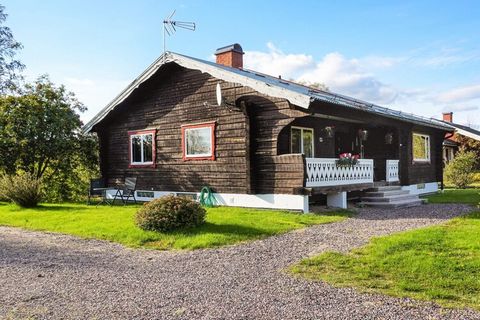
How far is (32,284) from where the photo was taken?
17.6 ft

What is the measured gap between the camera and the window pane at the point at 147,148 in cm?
1512

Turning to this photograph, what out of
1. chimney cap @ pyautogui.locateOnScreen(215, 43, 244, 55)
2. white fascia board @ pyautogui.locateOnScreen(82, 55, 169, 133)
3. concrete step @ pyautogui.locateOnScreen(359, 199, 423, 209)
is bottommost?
concrete step @ pyautogui.locateOnScreen(359, 199, 423, 209)

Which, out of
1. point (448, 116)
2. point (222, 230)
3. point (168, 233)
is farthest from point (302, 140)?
point (448, 116)

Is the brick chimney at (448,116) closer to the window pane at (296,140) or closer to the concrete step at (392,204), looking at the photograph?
the concrete step at (392,204)

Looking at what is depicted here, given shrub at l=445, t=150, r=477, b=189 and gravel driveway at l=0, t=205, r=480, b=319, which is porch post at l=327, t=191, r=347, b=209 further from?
shrub at l=445, t=150, r=477, b=189

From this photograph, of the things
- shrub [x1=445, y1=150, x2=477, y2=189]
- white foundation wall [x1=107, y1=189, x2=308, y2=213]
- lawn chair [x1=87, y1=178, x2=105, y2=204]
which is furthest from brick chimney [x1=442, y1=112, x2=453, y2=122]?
lawn chair [x1=87, y1=178, x2=105, y2=204]

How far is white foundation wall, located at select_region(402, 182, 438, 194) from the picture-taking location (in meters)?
16.9

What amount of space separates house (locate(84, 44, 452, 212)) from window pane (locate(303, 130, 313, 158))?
5cm

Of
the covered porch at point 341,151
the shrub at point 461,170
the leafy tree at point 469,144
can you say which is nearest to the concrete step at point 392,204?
the covered porch at point 341,151

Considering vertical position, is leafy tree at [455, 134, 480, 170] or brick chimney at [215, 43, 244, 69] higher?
brick chimney at [215, 43, 244, 69]

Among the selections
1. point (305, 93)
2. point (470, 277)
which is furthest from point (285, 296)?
point (305, 93)

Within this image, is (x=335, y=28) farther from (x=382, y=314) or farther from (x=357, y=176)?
(x=382, y=314)

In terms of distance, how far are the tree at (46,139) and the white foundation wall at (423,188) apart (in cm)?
1280

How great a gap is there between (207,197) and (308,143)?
11.8 ft
